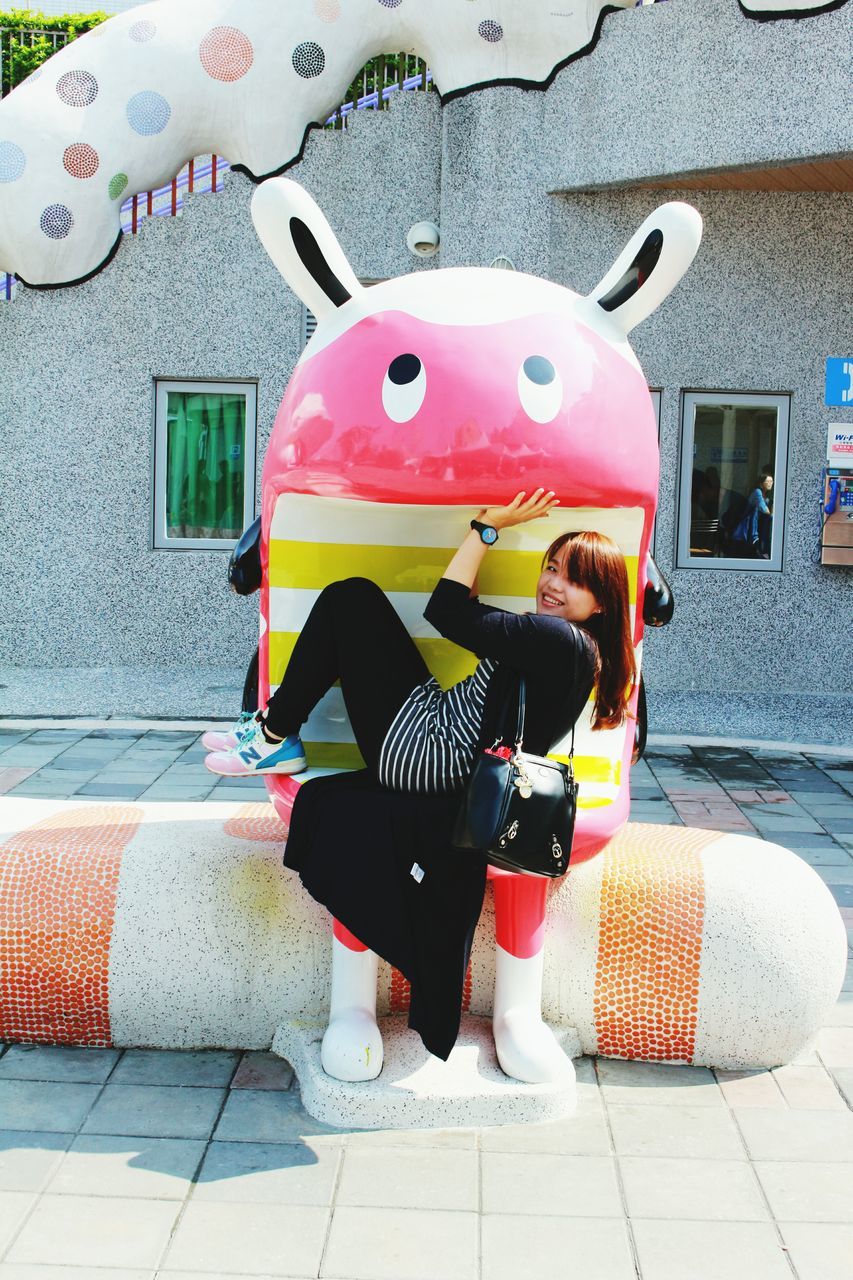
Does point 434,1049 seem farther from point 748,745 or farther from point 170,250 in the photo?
point 170,250

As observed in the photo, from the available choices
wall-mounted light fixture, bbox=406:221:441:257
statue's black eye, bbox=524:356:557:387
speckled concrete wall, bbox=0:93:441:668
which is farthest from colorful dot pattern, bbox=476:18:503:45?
statue's black eye, bbox=524:356:557:387

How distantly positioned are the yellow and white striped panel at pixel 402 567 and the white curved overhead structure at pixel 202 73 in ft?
19.0

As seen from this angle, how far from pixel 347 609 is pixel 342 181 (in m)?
6.51

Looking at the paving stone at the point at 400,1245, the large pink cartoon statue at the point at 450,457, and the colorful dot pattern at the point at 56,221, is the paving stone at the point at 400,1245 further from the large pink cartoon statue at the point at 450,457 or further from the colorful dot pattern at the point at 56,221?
the colorful dot pattern at the point at 56,221

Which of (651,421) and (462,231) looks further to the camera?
(462,231)

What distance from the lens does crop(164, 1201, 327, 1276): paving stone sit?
2.51m

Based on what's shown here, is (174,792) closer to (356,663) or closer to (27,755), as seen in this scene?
(27,755)

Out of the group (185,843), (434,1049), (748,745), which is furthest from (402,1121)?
(748,745)

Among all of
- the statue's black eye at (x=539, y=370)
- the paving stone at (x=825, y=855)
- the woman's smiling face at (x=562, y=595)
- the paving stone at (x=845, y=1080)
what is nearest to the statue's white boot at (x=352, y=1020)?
the woman's smiling face at (x=562, y=595)

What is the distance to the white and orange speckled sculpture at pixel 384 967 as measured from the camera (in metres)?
3.42

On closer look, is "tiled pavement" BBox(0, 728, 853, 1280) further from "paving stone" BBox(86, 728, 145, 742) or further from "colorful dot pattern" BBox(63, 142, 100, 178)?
"colorful dot pattern" BBox(63, 142, 100, 178)

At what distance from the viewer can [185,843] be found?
3648 mm

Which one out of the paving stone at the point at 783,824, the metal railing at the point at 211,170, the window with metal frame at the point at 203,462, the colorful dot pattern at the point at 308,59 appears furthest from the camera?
the window with metal frame at the point at 203,462

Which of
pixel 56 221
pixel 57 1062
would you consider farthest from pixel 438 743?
pixel 56 221
